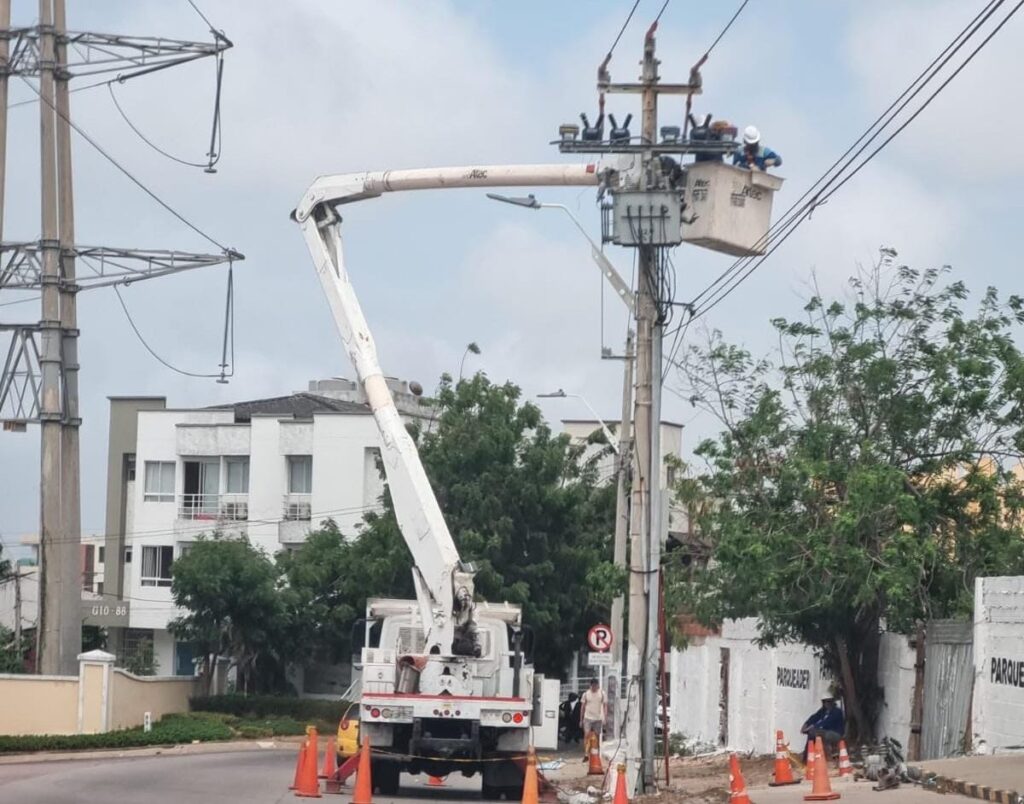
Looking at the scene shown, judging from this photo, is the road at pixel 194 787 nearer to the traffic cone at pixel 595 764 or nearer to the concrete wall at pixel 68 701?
the traffic cone at pixel 595 764

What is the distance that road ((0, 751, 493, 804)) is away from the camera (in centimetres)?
2208

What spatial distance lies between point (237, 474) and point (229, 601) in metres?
11.5

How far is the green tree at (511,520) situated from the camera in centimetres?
4503

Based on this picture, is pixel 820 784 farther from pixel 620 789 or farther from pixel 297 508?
pixel 297 508

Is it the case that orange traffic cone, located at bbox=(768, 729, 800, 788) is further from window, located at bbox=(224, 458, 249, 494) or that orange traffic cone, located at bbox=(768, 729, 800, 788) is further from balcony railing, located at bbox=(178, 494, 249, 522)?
window, located at bbox=(224, 458, 249, 494)

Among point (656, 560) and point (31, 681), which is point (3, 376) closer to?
point (31, 681)

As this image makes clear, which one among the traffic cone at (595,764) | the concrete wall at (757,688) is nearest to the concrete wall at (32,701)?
the concrete wall at (757,688)

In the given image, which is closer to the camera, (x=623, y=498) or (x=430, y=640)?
(x=430, y=640)

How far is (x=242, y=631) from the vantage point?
49.8 metres

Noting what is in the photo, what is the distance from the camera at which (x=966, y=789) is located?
1803 centimetres

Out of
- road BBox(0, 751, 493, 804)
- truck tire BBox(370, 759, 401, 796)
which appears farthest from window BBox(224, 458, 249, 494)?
truck tire BBox(370, 759, 401, 796)

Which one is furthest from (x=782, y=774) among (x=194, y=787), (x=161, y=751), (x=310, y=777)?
(x=161, y=751)

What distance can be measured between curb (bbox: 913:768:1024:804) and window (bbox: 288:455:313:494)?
40.1m

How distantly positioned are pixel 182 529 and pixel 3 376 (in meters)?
25.1
